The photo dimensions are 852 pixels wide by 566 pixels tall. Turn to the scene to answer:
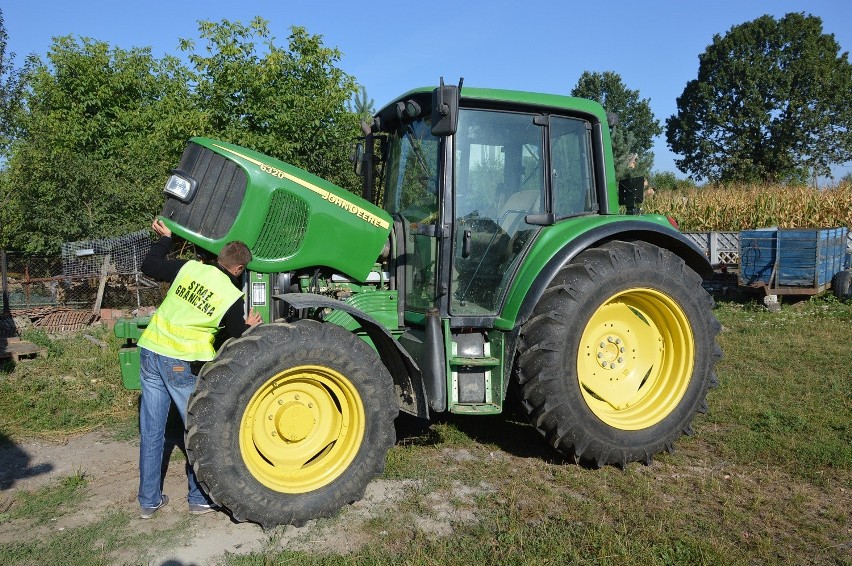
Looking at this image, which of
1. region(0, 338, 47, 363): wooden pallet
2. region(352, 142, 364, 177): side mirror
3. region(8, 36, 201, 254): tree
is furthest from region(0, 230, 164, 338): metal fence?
region(352, 142, 364, 177): side mirror

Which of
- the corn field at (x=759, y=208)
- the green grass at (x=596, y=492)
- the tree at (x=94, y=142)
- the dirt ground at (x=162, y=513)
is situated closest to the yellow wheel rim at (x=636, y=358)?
the green grass at (x=596, y=492)

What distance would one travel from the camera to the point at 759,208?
15.7 metres

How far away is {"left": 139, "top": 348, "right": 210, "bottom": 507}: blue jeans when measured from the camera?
13.0 feet

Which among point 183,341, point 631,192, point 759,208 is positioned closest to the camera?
point 183,341

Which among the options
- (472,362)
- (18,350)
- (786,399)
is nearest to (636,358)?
(472,362)

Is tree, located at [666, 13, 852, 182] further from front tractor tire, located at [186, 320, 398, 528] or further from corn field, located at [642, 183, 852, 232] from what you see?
front tractor tire, located at [186, 320, 398, 528]

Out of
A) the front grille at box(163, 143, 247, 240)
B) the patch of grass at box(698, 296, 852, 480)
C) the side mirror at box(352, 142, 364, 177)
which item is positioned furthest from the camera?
the side mirror at box(352, 142, 364, 177)

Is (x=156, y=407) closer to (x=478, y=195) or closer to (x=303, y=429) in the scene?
(x=303, y=429)

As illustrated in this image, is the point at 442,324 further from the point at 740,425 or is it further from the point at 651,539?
the point at 740,425

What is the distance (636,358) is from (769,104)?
42500 millimetres

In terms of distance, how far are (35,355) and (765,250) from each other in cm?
1145

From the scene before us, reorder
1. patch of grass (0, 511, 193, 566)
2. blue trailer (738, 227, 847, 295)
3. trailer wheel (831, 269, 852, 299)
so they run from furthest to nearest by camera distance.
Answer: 1. trailer wheel (831, 269, 852, 299)
2. blue trailer (738, 227, 847, 295)
3. patch of grass (0, 511, 193, 566)

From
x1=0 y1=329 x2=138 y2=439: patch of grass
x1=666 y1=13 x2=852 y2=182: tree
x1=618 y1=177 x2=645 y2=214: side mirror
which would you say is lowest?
x1=0 y1=329 x2=138 y2=439: patch of grass

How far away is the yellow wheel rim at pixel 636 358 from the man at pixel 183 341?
236cm
